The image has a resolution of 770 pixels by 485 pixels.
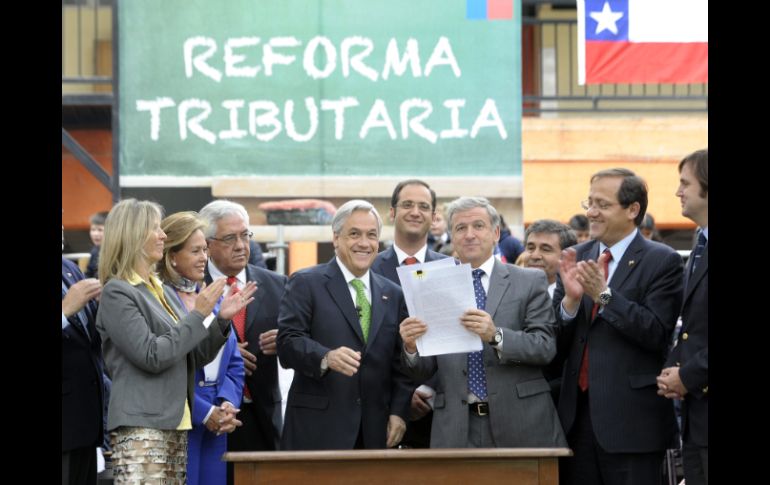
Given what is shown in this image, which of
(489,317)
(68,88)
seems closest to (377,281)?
(489,317)

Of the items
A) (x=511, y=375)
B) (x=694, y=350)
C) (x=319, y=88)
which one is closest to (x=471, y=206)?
(x=511, y=375)

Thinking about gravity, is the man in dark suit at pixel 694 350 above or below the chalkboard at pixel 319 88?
below

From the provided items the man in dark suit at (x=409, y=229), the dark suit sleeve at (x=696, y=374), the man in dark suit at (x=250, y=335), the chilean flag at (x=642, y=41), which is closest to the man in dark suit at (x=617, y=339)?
the dark suit sleeve at (x=696, y=374)

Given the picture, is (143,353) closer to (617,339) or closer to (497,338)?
(497,338)

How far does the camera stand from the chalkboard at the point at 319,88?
9.81 m

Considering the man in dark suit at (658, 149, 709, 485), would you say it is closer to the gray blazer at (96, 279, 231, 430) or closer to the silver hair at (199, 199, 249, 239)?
the gray blazer at (96, 279, 231, 430)

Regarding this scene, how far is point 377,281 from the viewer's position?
19.0ft

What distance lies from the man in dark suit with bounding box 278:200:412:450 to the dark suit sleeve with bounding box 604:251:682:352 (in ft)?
3.50

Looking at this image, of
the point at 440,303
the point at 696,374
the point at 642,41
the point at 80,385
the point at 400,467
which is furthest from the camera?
the point at 642,41

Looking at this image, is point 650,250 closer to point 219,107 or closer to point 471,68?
point 471,68

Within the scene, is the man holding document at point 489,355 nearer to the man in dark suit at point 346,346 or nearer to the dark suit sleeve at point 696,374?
the man in dark suit at point 346,346

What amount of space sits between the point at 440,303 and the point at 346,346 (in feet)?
1.87

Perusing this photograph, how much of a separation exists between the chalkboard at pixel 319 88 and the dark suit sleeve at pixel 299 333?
4300mm

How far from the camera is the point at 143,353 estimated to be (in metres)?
5.08
